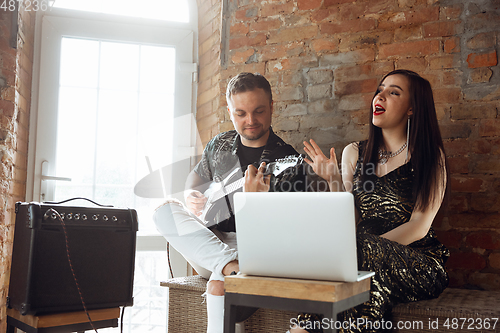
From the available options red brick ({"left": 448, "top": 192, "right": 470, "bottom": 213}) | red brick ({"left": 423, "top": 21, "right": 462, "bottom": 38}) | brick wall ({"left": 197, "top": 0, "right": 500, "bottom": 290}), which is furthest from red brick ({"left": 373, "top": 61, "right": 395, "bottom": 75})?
red brick ({"left": 448, "top": 192, "right": 470, "bottom": 213})

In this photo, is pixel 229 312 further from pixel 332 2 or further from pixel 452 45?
pixel 332 2

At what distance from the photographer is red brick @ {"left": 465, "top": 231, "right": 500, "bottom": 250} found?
6.43 ft

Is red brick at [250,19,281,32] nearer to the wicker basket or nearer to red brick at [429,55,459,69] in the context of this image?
red brick at [429,55,459,69]

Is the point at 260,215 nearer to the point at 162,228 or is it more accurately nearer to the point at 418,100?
the point at 162,228

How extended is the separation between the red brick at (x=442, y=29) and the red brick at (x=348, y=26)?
28 centimetres

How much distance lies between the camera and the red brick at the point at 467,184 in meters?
1.99

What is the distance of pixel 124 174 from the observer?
8.84 feet

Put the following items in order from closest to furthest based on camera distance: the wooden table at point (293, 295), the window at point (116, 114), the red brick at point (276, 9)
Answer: the wooden table at point (293, 295) → the red brick at point (276, 9) → the window at point (116, 114)

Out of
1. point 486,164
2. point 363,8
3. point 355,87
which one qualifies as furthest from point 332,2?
point 486,164

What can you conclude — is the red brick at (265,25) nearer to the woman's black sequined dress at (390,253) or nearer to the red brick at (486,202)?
the woman's black sequined dress at (390,253)

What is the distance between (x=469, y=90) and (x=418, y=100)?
0.40 meters

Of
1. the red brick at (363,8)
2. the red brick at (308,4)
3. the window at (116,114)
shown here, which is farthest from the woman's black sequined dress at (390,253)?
the window at (116,114)

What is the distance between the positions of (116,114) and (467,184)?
213 centimetres

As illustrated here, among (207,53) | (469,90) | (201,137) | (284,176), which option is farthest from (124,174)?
(469,90)
